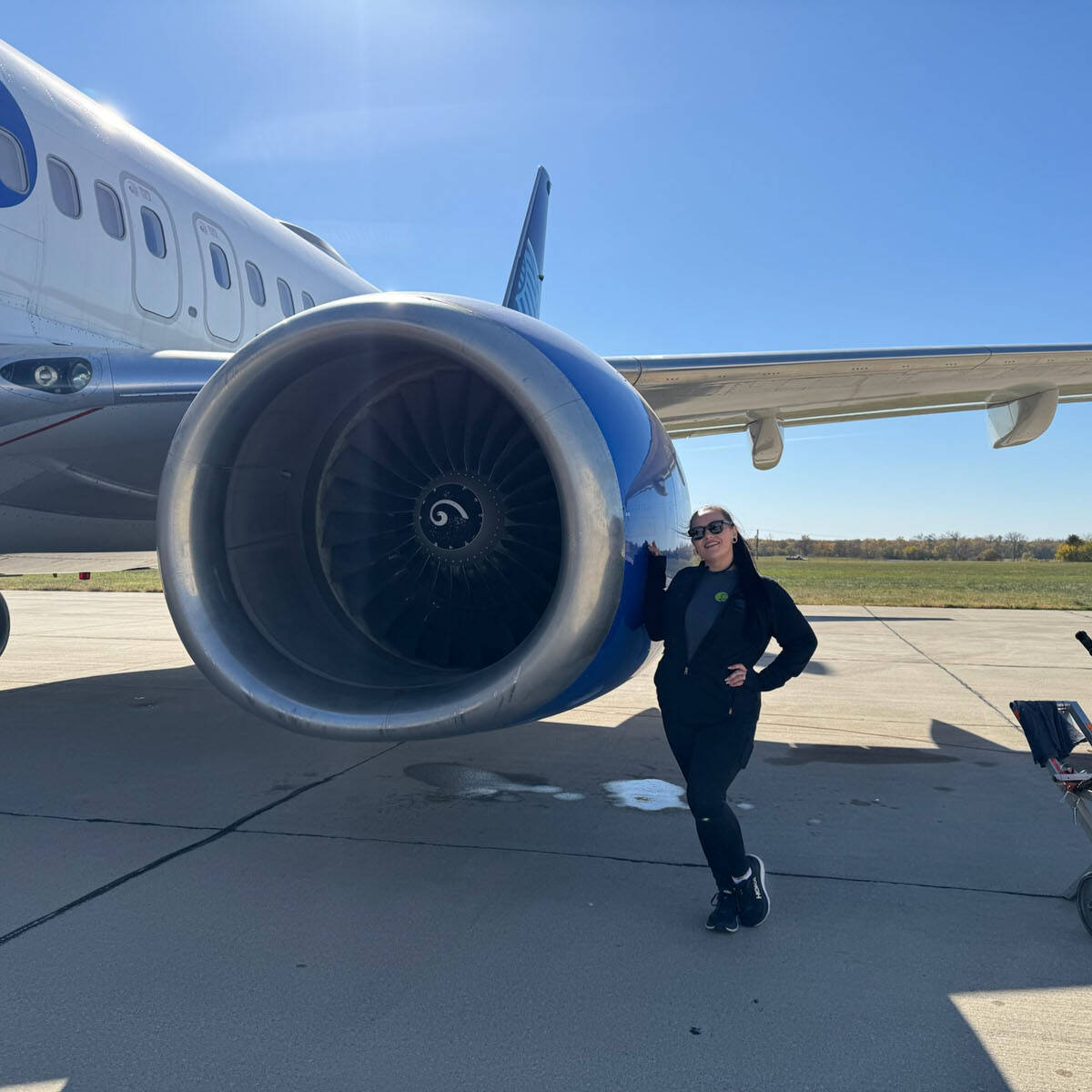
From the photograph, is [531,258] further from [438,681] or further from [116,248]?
[438,681]

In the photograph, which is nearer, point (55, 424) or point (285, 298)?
point (55, 424)

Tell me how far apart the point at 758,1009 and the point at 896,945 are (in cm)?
61

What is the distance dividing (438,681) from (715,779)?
1080 mm

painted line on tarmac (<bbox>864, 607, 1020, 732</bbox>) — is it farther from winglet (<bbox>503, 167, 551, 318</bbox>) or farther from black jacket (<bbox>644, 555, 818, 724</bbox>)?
winglet (<bbox>503, 167, 551, 318</bbox>)

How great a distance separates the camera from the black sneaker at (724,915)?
279 cm

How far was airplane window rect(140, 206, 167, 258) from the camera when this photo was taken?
498 cm

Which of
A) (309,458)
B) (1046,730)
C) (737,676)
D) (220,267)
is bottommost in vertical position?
(1046,730)

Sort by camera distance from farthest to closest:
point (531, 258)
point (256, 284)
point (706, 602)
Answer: point (531, 258)
point (256, 284)
point (706, 602)

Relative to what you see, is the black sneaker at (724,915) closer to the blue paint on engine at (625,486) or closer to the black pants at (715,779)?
the black pants at (715,779)

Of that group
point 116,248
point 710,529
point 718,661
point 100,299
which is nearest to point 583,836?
point 718,661

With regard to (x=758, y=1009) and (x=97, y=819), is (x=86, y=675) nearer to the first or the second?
(x=97, y=819)

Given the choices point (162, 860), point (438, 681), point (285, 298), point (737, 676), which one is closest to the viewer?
point (737, 676)

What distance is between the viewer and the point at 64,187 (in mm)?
4477

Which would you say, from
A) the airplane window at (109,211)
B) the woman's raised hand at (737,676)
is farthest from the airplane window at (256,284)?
the woman's raised hand at (737,676)
